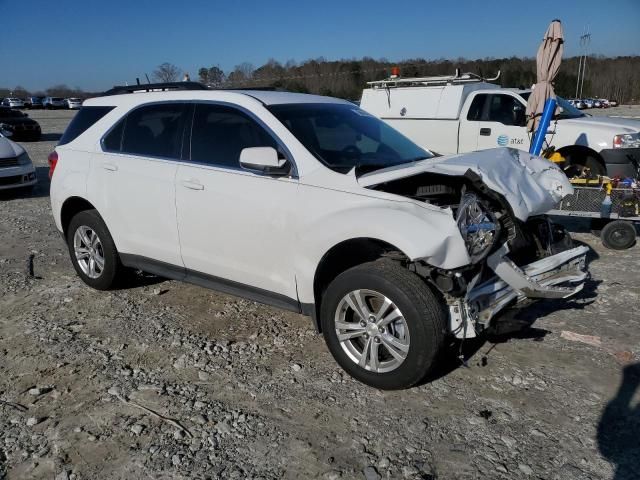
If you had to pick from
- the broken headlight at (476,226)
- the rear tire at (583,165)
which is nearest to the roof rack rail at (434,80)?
the rear tire at (583,165)

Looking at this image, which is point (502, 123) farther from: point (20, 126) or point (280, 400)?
point (20, 126)

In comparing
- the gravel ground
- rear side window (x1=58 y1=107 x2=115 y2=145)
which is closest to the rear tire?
the gravel ground

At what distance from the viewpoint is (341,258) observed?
3648 mm

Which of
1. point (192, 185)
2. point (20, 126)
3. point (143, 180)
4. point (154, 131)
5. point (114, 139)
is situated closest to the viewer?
point (192, 185)

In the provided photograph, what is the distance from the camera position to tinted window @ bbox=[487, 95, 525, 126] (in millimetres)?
9344

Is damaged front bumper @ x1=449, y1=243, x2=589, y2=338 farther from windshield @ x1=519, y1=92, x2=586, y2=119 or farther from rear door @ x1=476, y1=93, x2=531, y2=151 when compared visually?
rear door @ x1=476, y1=93, x2=531, y2=151

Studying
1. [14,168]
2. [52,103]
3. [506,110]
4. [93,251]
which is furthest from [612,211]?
[52,103]

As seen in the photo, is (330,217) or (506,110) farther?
(506,110)

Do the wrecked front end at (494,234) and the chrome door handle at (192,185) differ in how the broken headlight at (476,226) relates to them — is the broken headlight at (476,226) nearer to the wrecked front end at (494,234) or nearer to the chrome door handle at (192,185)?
the wrecked front end at (494,234)

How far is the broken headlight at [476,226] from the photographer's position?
318 cm

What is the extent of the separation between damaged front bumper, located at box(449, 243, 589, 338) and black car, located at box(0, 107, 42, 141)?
2244cm

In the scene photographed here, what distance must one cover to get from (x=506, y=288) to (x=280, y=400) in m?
1.65

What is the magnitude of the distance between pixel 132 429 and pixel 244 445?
67 centimetres

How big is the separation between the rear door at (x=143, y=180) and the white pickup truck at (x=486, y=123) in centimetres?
632
